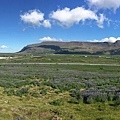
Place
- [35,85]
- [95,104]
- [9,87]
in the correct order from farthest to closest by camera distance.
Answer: [35,85], [9,87], [95,104]

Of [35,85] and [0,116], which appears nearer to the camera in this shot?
[0,116]

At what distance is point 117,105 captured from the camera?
78.4 ft

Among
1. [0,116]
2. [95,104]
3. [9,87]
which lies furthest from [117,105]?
[9,87]

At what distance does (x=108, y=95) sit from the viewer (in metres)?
27.2

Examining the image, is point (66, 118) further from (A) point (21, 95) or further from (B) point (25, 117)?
(A) point (21, 95)

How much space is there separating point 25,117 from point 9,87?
57.7 ft

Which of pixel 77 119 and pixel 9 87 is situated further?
pixel 9 87

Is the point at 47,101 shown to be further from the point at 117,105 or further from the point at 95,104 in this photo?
the point at 117,105

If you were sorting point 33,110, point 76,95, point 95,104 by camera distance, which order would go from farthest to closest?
point 76,95 < point 95,104 < point 33,110

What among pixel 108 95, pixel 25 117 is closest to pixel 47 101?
pixel 108 95

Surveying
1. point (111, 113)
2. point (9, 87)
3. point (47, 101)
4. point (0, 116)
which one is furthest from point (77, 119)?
point (9, 87)

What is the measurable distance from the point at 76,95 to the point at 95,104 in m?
4.66

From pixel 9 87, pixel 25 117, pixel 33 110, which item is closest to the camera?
→ pixel 25 117

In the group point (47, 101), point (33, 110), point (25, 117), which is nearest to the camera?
point (25, 117)
